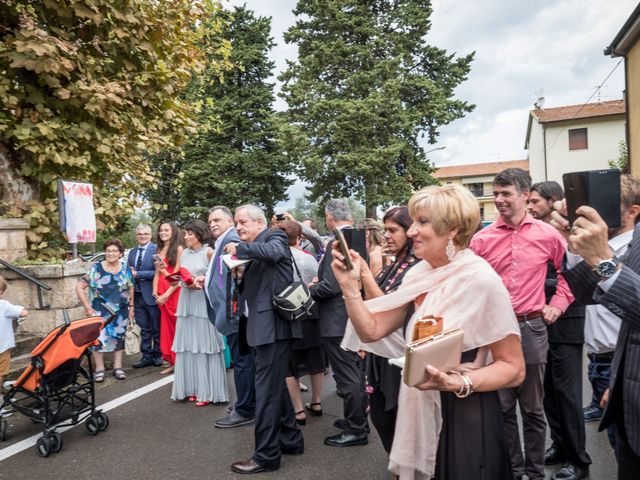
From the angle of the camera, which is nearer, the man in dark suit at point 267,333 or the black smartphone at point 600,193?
the black smartphone at point 600,193

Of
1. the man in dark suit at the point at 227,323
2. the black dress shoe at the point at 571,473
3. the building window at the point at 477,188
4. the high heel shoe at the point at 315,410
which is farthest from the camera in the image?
the building window at the point at 477,188

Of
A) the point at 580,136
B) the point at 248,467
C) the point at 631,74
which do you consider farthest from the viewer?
the point at 580,136

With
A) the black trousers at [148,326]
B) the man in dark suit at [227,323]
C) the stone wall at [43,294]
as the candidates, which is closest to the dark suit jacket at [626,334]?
the man in dark suit at [227,323]

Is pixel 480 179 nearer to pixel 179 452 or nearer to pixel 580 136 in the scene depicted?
pixel 580 136

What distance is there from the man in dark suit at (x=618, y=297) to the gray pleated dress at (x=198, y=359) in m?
4.15

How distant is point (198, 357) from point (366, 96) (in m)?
21.9

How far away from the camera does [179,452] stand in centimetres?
423

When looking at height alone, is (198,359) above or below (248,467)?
above

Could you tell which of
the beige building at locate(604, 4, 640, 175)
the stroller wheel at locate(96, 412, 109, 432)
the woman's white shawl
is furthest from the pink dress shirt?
Answer: the beige building at locate(604, 4, 640, 175)

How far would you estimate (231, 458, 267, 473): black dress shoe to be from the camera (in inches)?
149

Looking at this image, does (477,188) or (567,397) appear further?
(477,188)

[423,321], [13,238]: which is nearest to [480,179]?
[13,238]

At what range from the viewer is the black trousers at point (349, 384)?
436cm

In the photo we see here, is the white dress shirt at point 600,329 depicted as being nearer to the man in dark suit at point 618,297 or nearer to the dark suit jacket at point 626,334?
the man in dark suit at point 618,297
